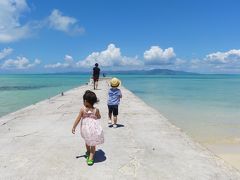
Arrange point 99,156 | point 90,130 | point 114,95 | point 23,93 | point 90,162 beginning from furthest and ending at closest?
point 23,93 → point 114,95 → point 99,156 → point 90,130 → point 90,162

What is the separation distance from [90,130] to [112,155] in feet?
2.65

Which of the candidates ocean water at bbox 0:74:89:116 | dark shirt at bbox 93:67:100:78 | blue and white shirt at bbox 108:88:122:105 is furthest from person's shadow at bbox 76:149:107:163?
dark shirt at bbox 93:67:100:78

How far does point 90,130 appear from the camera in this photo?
A: 563cm

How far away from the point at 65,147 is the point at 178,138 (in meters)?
2.63

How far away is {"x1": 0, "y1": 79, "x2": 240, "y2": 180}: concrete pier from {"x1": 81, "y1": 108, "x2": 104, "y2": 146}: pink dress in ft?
1.27

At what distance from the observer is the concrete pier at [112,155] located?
201 inches

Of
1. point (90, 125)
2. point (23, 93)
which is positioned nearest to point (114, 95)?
point (90, 125)

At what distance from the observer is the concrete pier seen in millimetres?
5098

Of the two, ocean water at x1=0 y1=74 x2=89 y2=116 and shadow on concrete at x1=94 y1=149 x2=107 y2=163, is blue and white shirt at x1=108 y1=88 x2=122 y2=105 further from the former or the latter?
ocean water at x1=0 y1=74 x2=89 y2=116

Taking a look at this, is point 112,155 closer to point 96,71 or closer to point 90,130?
point 90,130

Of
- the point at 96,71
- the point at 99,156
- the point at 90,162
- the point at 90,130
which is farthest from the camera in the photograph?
the point at 96,71

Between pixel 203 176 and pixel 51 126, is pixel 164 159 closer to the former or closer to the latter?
pixel 203 176

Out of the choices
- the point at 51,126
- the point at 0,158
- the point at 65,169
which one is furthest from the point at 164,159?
the point at 51,126

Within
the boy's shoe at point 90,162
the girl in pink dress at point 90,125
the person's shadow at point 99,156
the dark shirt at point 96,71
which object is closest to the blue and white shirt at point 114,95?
the person's shadow at point 99,156
